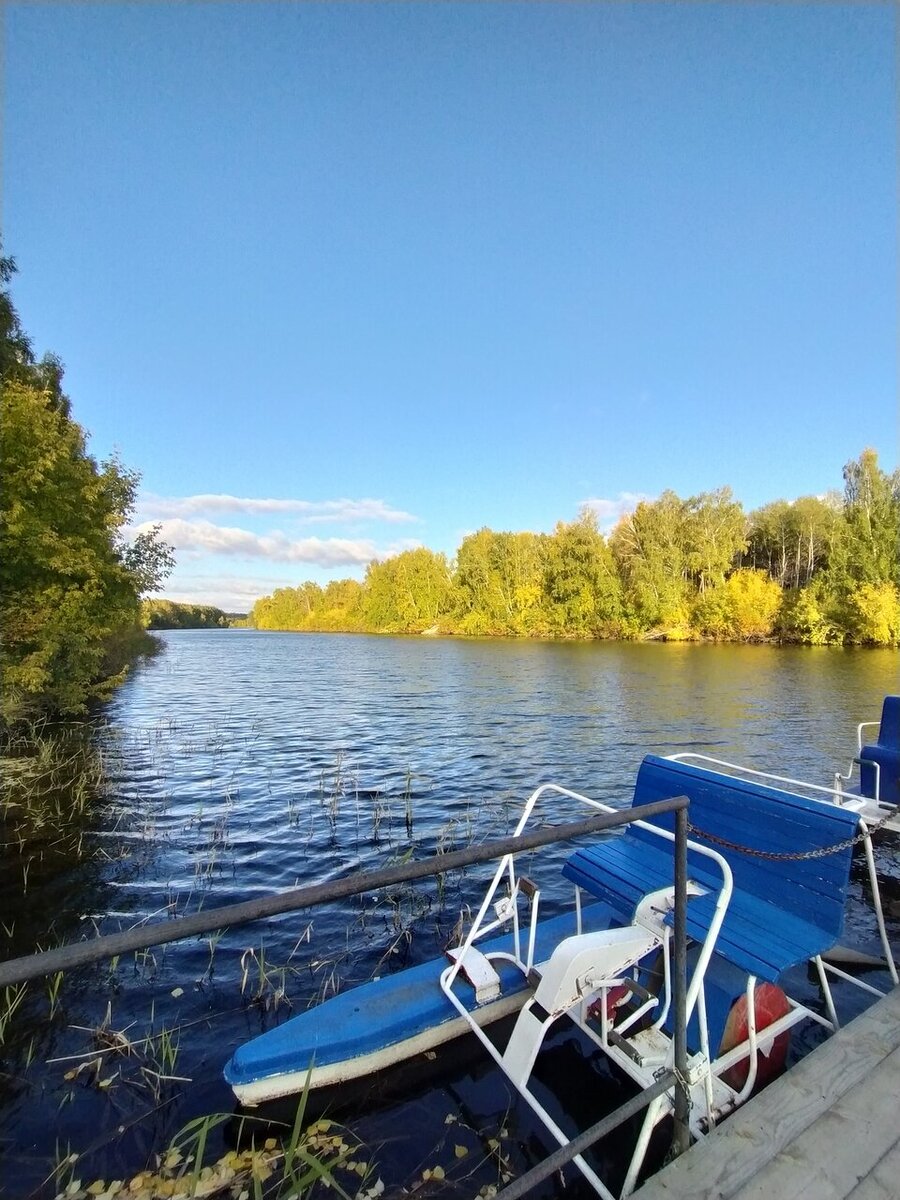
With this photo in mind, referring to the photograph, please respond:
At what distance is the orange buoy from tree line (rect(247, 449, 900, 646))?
187ft

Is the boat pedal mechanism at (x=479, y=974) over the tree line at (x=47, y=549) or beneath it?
beneath

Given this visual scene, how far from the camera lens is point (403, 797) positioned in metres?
12.2

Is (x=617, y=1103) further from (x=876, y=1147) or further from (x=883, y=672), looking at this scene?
(x=883, y=672)

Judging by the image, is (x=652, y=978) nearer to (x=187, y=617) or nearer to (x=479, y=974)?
(x=479, y=974)

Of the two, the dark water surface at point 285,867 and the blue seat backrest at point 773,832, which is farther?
the dark water surface at point 285,867

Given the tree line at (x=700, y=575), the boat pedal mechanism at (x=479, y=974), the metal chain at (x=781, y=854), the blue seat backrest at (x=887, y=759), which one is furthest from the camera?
the tree line at (x=700, y=575)

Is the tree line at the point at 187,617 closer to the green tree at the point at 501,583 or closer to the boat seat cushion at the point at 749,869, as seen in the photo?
the green tree at the point at 501,583

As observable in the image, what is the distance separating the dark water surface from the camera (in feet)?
13.3

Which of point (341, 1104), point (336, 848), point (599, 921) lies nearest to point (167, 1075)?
point (341, 1104)

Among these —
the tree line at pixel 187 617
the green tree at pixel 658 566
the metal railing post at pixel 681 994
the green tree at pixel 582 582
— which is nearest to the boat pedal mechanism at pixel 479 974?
the metal railing post at pixel 681 994

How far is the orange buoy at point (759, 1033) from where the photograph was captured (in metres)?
3.85

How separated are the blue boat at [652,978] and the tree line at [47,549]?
1343 centimetres

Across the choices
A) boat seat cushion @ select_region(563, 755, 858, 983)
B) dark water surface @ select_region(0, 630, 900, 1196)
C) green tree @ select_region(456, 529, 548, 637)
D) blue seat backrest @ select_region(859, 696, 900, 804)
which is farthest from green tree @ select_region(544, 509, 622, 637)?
boat seat cushion @ select_region(563, 755, 858, 983)

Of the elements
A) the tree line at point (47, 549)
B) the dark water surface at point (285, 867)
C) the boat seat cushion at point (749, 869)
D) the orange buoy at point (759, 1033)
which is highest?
the tree line at point (47, 549)
